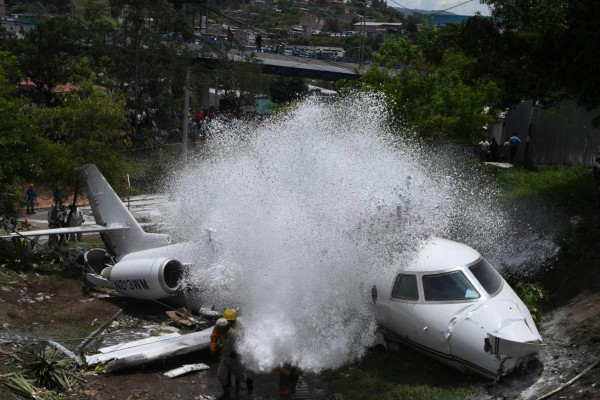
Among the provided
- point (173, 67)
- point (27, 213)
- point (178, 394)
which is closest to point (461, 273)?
point (178, 394)

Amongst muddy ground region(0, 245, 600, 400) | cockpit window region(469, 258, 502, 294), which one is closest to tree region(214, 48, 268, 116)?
muddy ground region(0, 245, 600, 400)

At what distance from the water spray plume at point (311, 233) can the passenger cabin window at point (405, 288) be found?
256mm

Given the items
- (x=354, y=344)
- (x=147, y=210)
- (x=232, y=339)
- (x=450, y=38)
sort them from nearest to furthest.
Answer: (x=232, y=339)
(x=354, y=344)
(x=450, y=38)
(x=147, y=210)

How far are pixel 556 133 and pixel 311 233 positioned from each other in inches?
611

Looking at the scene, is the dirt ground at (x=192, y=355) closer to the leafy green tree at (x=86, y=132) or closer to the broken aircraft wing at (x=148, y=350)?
the broken aircraft wing at (x=148, y=350)

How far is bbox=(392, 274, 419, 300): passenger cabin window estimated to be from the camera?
14.0 m

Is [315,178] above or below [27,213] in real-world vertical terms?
above

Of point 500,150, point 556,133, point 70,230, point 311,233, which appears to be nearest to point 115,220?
point 70,230

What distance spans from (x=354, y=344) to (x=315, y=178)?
345 cm

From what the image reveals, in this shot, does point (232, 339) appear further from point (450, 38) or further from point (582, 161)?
point (582, 161)

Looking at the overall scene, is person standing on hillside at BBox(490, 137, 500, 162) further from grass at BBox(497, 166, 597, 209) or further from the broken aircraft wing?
the broken aircraft wing

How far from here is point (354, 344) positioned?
14492 millimetres

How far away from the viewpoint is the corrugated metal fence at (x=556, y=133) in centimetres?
2511

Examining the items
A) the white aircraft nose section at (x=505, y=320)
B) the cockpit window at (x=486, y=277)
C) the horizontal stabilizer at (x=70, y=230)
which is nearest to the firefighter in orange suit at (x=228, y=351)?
the white aircraft nose section at (x=505, y=320)
